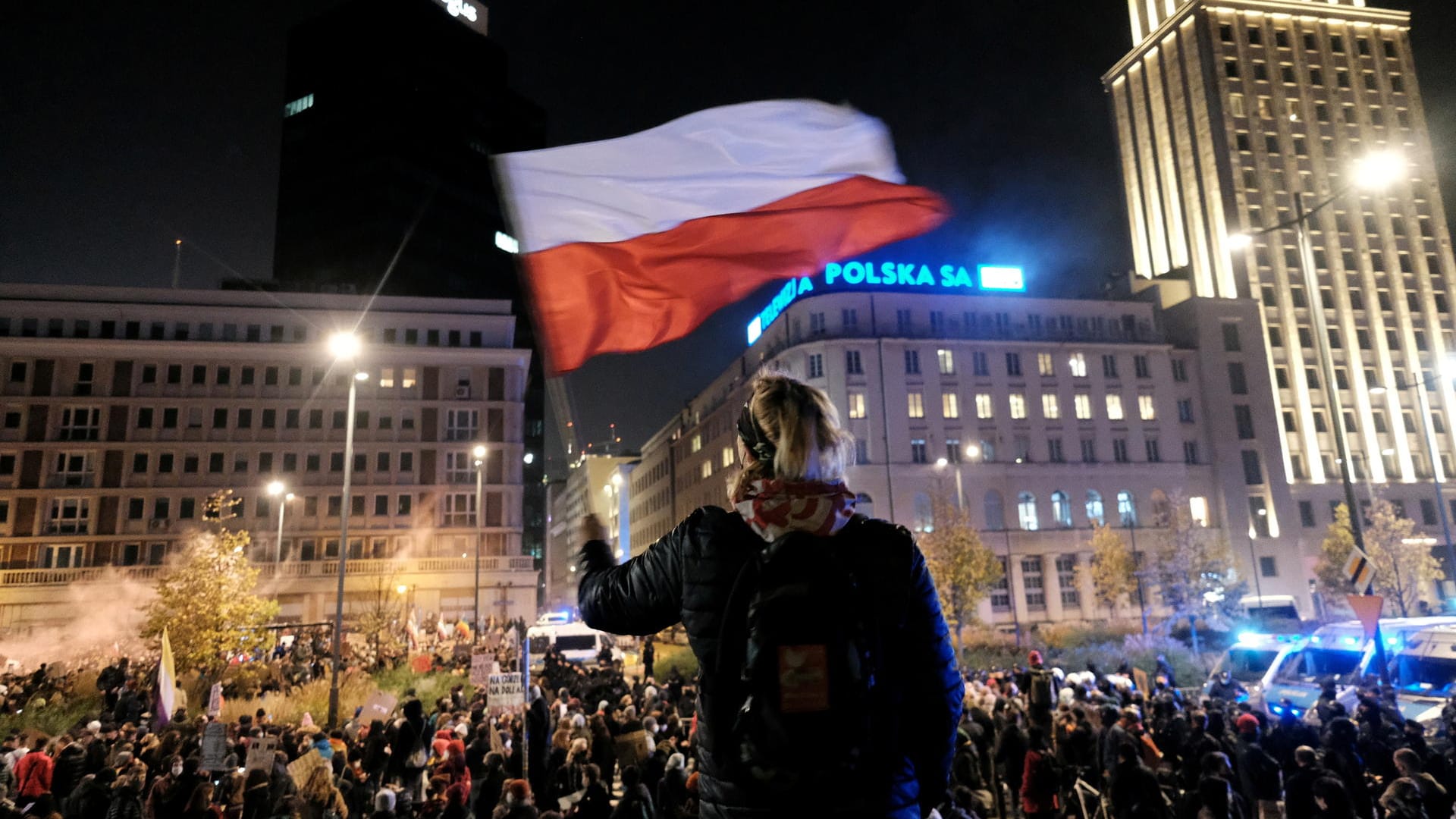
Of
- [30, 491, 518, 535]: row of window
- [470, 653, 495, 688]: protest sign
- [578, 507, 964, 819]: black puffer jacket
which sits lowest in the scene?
[470, 653, 495, 688]: protest sign

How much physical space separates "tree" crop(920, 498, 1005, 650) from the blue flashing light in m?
26.1

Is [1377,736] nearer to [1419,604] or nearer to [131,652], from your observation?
[131,652]

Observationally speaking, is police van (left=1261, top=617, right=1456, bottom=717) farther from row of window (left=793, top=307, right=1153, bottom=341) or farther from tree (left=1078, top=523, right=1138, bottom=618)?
row of window (left=793, top=307, right=1153, bottom=341)

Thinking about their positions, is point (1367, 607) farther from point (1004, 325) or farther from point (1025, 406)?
point (1004, 325)

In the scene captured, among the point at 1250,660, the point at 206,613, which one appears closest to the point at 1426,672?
the point at 1250,660

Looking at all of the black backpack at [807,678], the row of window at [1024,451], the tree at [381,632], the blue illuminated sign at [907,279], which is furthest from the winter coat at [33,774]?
the blue illuminated sign at [907,279]

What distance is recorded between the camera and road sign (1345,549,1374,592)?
1442cm

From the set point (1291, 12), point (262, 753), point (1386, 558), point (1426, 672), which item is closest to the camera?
point (262, 753)

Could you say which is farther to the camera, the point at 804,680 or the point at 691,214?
the point at 691,214

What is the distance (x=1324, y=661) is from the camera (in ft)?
63.3

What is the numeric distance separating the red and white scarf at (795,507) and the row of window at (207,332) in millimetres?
67944

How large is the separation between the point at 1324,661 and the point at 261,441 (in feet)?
211

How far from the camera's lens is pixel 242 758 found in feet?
43.7

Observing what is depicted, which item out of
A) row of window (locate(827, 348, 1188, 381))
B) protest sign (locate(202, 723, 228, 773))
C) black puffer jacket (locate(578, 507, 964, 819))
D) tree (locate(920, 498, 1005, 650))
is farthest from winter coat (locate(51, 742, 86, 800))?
row of window (locate(827, 348, 1188, 381))
